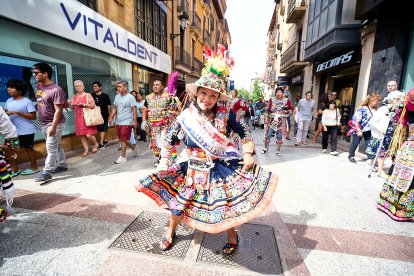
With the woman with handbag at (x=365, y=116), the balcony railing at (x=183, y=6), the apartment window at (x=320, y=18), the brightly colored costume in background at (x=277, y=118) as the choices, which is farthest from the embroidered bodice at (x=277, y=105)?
the balcony railing at (x=183, y=6)

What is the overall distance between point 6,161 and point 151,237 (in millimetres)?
1936

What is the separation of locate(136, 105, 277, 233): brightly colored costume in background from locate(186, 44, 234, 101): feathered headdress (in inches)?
7.7

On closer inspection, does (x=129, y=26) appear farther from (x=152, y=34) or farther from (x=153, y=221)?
(x=153, y=221)

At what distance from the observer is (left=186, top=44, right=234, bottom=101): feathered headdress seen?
190 centimetres

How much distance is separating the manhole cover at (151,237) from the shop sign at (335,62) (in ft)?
30.5

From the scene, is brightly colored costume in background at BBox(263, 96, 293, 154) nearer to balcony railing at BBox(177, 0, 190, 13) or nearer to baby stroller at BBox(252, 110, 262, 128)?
baby stroller at BBox(252, 110, 262, 128)

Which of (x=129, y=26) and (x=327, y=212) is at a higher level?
(x=129, y=26)

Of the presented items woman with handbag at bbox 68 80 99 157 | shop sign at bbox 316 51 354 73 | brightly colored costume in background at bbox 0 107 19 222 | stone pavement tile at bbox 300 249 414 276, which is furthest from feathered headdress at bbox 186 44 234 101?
shop sign at bbox 316 51 354 73

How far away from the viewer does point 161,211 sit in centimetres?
292

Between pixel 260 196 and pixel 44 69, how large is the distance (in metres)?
4.02

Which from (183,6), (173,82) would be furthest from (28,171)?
(183,6)

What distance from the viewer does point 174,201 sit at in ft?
6.35

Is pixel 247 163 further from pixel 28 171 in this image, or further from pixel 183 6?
pixel 183 6

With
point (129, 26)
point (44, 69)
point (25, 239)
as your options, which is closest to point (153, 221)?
point (25, 239)
